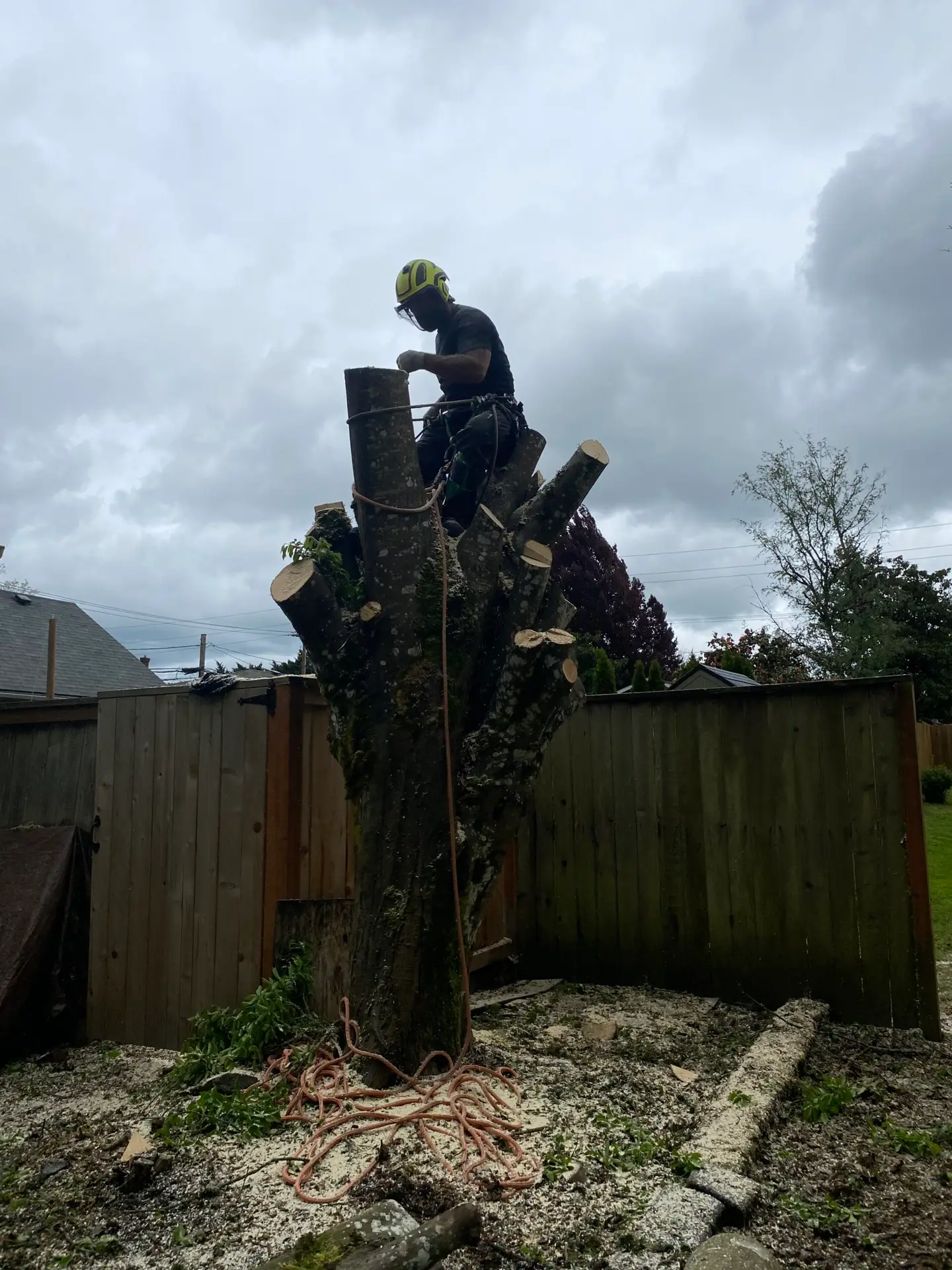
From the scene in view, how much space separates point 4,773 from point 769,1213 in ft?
14.9

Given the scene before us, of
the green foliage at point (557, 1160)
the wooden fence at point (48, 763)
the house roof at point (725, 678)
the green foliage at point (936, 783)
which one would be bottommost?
the green foliage at point (557, 1160)

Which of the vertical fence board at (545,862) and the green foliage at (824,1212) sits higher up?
the vertical fence board at (545,862)

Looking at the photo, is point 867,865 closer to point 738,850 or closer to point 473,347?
point 738,850

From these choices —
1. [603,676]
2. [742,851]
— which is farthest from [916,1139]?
[603,676]

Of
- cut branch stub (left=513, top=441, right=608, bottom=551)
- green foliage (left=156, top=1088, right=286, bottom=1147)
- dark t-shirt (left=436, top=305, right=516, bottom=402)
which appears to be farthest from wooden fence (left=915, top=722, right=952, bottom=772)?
green foliage (left=156, top=1088, right=286, bottom=1147)

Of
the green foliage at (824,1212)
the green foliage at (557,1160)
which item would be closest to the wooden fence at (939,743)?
the green foliage at (824,1212)

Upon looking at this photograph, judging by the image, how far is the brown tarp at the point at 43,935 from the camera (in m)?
4.14

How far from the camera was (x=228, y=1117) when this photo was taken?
9.13 ft

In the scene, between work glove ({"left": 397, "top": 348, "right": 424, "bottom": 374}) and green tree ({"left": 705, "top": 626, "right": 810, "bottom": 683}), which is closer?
work glove ({"left": 397, "top": 348, "right": 424, "bottom": 374})

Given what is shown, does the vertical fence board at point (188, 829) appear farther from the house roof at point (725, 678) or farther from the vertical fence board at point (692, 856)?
the house roof at point (725, 678)

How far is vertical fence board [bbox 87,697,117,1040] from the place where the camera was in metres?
4.31

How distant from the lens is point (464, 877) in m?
3.06

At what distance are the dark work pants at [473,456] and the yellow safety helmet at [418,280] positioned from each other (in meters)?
0.58

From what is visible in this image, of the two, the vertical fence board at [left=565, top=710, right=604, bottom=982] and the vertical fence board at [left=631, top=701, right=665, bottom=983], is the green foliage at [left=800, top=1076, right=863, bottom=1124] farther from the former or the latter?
the vertical fence board at [left=565, top=710, right=604, bottom=982]
